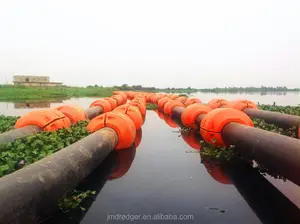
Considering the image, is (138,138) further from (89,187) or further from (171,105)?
(171,105)

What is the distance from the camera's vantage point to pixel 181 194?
13.2ft

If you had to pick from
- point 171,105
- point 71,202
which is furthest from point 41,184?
point 171,105

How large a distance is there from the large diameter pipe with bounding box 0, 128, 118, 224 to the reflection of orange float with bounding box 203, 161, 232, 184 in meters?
2.38

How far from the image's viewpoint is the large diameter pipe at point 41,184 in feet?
6.87

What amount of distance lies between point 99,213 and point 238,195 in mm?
2179

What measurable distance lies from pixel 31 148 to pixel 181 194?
293 centimetres

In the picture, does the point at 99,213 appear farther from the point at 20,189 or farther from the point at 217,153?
the point at 217,153

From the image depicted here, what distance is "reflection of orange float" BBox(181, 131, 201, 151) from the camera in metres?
7.25

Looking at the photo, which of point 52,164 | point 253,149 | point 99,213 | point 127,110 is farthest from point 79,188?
point 127,110

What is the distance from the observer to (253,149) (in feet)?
14.2

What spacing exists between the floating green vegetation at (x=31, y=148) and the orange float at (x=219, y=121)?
3024 millimetres

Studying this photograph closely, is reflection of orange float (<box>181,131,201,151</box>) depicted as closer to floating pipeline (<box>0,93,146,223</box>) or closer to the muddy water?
the muddy water

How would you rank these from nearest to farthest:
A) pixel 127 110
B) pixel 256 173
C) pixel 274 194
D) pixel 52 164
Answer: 1. pixel 52 164
2. pixel 274 194
3. pixel 256 173
4. pixel 127 110

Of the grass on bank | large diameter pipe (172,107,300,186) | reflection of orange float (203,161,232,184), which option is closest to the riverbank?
the grass on bank
